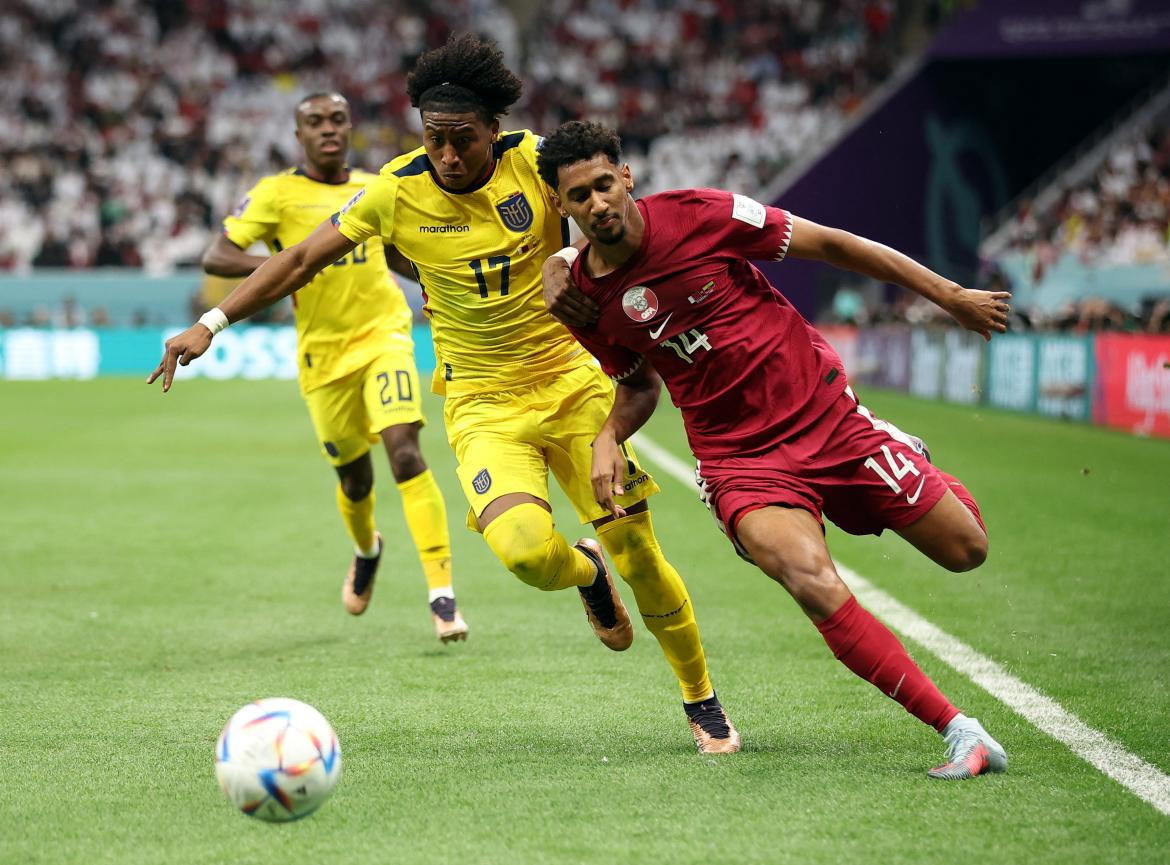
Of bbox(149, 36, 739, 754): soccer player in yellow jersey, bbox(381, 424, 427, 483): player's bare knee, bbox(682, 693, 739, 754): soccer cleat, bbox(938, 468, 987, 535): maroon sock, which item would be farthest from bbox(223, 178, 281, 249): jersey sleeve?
bbox(938, 468, 987, 535): maroon sock

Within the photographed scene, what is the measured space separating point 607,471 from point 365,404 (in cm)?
329

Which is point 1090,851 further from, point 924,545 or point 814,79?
point 814,79

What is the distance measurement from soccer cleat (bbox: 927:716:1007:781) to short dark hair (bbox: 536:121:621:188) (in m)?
2.07

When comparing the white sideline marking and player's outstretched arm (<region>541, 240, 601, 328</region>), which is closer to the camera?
the white sideline marking

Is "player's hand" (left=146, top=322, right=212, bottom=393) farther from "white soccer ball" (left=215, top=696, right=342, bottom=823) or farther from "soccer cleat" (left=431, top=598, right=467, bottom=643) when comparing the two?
"soccer cleat" (left=431, top=598, right=467, bottom=643)

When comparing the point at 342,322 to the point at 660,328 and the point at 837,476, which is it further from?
the point at 837,476

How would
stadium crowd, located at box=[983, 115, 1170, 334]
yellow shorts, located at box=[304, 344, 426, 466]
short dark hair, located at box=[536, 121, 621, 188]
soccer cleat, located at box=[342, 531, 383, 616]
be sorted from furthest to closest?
stadium crowd, located at box=[983, 115, 1170, 334]
soccer cleat, located at box=[342, 531, 383, 616]
yellow shorts, located at box=[304, 344, 426, 466]
short dark hair, located at box=[536, 121, 621, 188]

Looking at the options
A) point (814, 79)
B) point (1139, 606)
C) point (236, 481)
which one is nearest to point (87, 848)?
point (1139, 606)

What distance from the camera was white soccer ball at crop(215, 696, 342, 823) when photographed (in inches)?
164

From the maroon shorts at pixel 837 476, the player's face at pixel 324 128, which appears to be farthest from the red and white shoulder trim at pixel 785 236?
the player's face at pixel 324 128

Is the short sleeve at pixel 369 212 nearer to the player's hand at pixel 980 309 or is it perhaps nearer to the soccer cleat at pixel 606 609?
the soccer cleat at pixel 606 609

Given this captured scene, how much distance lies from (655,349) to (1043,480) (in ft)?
31.0

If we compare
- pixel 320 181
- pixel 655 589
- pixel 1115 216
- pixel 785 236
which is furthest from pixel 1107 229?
pixel 785 236

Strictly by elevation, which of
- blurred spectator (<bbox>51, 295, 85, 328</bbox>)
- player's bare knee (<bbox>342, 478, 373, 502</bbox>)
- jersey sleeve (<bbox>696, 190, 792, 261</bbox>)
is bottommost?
blurred spectator (<bbox>51, 295, 85, 328</bbox>)
